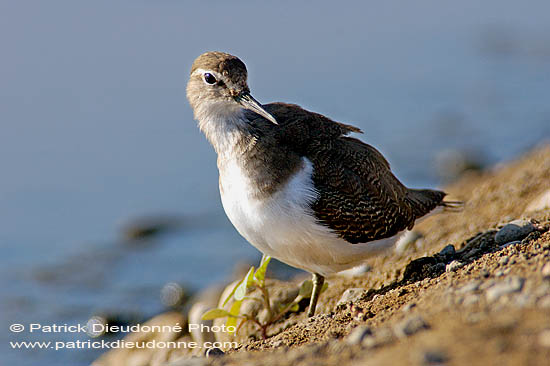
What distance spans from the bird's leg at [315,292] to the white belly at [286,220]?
474 millimetres

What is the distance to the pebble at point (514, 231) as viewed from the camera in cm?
632

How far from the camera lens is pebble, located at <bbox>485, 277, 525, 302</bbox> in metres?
4.18

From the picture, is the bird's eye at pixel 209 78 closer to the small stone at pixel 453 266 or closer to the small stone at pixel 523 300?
the small stone at pixel 453 266

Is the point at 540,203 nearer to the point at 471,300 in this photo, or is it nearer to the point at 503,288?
the point at 503,288

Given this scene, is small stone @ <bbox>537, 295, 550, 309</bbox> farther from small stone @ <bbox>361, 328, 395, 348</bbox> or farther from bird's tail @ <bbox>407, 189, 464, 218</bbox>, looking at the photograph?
bird's tail @ <bbox>407, 189, 464, 218</bbox>

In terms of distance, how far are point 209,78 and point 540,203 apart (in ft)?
12.4

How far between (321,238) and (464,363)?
289cm

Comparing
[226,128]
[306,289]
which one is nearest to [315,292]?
[306,289]

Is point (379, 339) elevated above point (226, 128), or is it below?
below

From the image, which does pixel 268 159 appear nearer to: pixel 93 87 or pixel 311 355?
pixel 311 355

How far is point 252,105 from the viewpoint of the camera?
6250 millimetres

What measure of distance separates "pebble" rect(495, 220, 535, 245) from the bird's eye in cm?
300

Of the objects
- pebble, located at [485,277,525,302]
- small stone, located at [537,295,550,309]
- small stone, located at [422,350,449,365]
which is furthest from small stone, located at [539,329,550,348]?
pebble, located at [485,277,525,302]

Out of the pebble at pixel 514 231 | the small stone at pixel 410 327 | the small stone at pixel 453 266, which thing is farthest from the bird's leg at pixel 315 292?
the small stone at pixel 410 327
